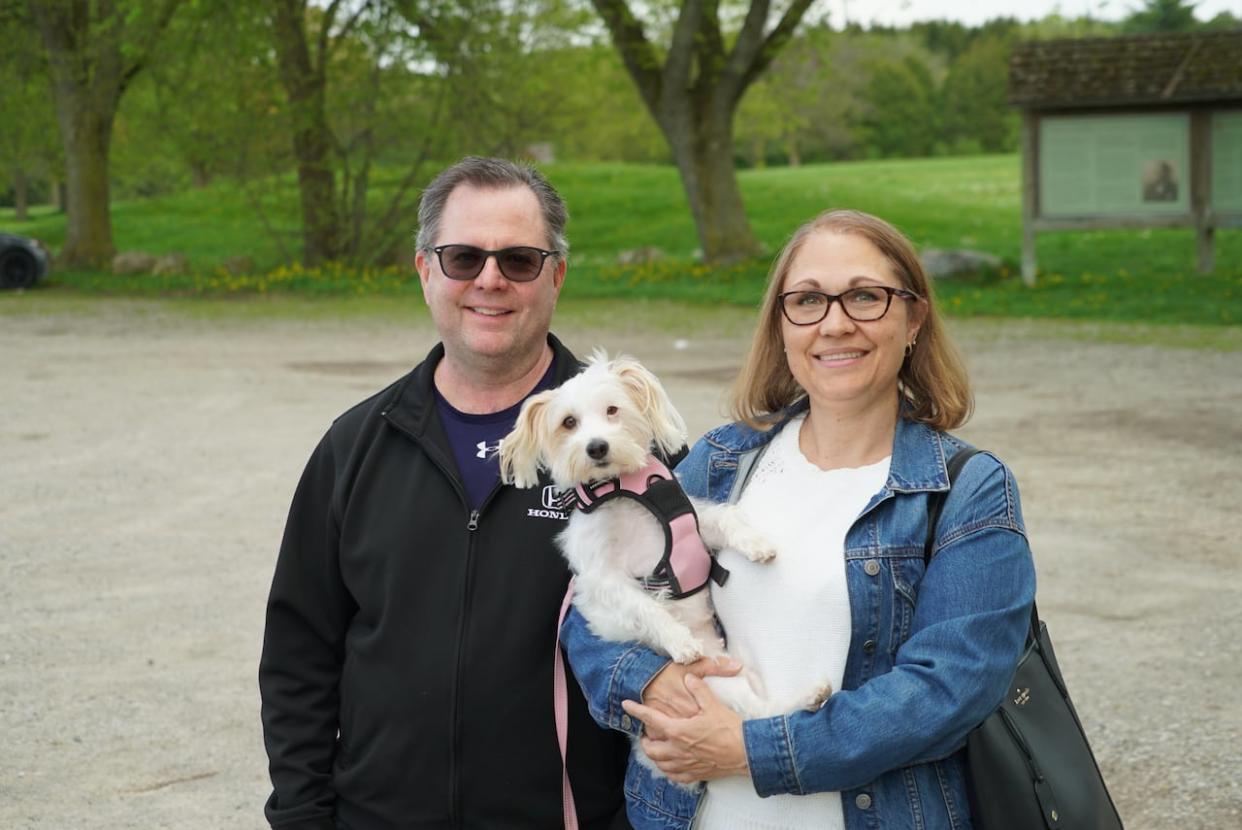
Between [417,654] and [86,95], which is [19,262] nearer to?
[86,95]

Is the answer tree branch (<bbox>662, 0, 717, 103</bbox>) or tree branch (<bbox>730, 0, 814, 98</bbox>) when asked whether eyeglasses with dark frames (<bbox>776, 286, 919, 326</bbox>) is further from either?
tree branch (<bbox>730, 0, 814, 98</bbox>)

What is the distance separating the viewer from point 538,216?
3.83 meters

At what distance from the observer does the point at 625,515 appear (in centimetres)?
362

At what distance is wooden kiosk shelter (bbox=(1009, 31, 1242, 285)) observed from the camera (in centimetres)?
2366

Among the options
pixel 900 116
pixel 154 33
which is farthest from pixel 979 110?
pixel 154 33

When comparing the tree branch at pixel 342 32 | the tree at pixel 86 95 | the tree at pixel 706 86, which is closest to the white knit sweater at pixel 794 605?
the tree at pixel 706 86

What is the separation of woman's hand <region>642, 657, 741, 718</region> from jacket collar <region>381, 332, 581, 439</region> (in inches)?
37.1

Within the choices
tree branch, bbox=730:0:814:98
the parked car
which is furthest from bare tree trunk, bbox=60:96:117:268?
tree branch, bbox=730:0:814:98

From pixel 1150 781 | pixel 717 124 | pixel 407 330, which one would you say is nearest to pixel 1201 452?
pixel 1150 781

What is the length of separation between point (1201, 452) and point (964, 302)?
1125cm

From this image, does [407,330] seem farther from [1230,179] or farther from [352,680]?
[352,680]

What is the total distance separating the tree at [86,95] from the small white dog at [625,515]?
1147 inches

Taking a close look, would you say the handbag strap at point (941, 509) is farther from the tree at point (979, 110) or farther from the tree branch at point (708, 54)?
the tree at point (979, 110)

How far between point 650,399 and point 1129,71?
23.4 m
